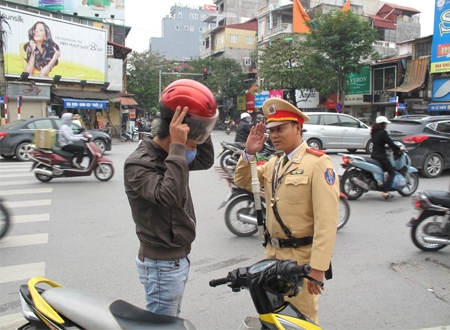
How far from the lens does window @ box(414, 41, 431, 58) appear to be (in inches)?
1013

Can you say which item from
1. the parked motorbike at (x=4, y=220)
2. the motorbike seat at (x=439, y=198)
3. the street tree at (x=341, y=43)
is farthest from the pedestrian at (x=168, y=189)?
the street tree at (x=341, y=43)

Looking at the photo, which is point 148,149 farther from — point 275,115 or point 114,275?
point 114,275

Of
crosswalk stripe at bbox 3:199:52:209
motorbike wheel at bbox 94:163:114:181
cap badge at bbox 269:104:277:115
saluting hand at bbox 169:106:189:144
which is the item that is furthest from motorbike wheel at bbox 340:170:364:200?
saluting hand at bbox 169:106:189:144

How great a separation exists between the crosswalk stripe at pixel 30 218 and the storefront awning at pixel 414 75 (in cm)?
2405

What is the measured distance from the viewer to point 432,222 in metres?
4.83

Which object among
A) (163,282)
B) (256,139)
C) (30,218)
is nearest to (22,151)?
(30,218)

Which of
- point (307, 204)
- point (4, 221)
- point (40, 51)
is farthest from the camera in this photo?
point (40, 51)

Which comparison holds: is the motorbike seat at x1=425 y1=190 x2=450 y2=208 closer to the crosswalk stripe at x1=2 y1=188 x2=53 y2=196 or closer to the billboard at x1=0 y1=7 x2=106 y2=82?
the crosswalk stripe at x1=2 y1=188 x2=53 y2=196

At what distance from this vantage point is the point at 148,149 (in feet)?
6.45

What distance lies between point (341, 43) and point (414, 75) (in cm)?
539

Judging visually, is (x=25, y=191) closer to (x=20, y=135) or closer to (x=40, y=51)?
(x=20, y=135)

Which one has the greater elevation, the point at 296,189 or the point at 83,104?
the point at 83,104

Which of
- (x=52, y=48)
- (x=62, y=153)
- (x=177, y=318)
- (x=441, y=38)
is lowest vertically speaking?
(x=177, y=318)

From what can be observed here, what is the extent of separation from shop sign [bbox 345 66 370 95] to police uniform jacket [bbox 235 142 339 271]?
3081 centimetres
